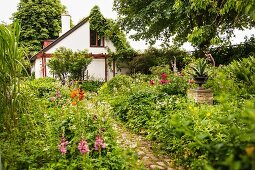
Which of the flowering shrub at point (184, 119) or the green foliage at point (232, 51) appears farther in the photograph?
the green foliage at point (232, 51)

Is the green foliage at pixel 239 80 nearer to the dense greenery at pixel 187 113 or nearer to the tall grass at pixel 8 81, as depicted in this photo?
the dense greenery at pixel 187 113

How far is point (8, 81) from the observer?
4.02m

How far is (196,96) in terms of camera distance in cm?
746

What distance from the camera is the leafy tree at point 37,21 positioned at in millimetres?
34906

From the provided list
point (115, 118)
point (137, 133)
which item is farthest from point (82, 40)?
point (137, 133)

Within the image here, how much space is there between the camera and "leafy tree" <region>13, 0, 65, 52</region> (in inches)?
1374

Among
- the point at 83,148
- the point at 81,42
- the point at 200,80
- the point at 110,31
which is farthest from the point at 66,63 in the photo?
the point at 83,148

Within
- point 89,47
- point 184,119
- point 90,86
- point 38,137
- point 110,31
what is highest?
point 110,31

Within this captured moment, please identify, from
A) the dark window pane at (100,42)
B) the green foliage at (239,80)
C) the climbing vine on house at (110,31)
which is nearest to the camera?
the green foliage at (239,80)

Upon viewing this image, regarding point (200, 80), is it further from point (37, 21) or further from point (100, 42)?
point (37, 21)

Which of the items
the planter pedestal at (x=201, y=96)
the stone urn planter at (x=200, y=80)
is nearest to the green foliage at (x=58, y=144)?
the planter pedestal at (x=201, y=96)

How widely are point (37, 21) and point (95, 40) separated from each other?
15809 mm

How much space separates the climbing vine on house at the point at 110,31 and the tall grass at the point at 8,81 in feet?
57.3

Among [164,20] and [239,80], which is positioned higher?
[164,20]
